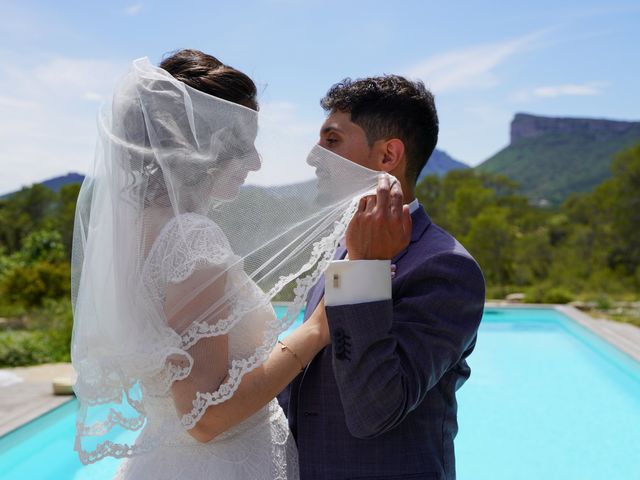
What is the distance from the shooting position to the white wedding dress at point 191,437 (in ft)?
5.02

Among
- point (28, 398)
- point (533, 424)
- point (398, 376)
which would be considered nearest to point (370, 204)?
point (398, 376)

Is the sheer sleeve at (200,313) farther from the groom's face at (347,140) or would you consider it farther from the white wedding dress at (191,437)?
the groom's face at (347,140)

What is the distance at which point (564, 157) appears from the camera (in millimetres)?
56438

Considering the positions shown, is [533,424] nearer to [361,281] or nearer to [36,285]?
[361,281]

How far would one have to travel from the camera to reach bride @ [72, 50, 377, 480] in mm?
1514

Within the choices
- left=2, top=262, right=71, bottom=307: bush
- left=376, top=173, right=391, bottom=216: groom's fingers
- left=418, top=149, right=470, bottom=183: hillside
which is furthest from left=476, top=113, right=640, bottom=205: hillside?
left=376, top=173, right=391, bottom=216: groom's fingers

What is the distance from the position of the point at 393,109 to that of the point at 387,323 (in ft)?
2.62

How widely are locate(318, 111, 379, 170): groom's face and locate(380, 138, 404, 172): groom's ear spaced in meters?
0.03

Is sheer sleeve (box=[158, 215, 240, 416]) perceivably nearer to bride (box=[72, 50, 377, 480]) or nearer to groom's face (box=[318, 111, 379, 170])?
bride (box=[72, 50, 377, 480])

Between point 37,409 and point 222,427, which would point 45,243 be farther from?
point 222,427

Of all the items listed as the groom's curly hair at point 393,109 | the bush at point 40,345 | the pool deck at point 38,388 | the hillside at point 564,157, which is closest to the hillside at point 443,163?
the hillside at point 564,157

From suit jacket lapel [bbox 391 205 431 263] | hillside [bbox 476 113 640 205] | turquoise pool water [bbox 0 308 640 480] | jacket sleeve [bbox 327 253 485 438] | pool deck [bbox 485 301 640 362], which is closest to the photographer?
jacket sleeve [bbox 327 253 485 438]

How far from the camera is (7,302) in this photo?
40.7ft

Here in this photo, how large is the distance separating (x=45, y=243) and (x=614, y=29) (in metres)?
16.1
